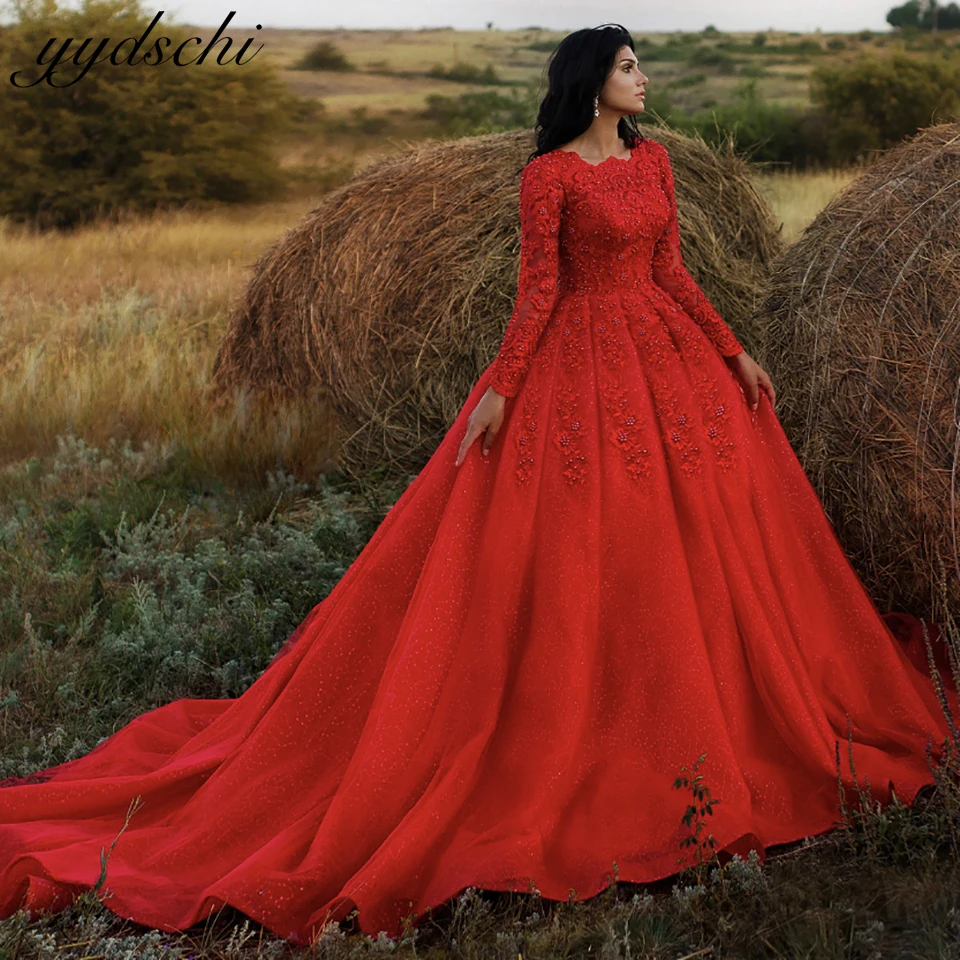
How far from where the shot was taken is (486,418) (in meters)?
3.22

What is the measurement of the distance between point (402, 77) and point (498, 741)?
2180 centimetres

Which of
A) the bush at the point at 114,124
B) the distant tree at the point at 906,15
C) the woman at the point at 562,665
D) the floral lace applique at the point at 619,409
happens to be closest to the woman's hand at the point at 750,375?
the woman at the point at 562,665

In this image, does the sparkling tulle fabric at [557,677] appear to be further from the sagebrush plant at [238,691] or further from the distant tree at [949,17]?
the distant tree at [949,17]

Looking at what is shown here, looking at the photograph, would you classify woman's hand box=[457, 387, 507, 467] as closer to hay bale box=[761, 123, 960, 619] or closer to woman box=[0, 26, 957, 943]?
woman box=[0, 26, 957, 943]

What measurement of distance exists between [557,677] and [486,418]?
700 millimetres

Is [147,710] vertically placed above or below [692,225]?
below

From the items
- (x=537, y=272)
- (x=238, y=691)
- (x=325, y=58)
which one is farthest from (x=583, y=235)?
(x=325, y=58)

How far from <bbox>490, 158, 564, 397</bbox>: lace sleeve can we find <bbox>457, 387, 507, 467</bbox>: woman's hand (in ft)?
0.13

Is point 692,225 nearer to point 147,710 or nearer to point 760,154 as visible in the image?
point 147,710

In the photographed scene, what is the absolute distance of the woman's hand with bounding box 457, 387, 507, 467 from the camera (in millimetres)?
3217

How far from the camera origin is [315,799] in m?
3.12

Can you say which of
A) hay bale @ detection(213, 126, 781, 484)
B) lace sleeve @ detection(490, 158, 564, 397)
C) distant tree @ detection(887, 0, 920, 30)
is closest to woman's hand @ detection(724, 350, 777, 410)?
lace sleeve @ detection(490, 158, 564, 397)

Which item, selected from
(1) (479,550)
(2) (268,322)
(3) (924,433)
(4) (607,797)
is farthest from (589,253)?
(2) (268,322)

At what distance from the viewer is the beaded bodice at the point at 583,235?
326 centimetres
